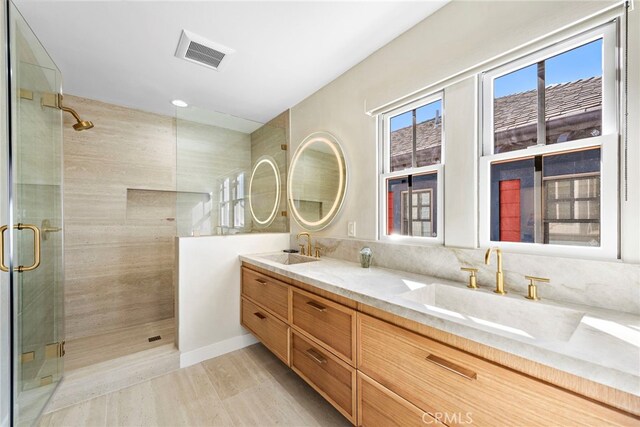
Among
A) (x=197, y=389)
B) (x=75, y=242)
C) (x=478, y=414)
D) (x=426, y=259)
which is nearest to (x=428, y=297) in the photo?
(x=426, y=259)

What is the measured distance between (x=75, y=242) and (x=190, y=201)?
1.31 m

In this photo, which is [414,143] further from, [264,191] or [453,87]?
[264,191]

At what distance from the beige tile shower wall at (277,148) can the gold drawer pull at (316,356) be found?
145cm

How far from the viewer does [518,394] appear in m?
0.75

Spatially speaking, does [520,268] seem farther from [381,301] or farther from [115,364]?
[115,364]

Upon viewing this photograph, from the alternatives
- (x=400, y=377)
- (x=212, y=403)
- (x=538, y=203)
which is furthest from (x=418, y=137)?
(x=212, y=403)

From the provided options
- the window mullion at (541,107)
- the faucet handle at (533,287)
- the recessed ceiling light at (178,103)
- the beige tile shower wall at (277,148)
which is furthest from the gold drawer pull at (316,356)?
the recessed ceiling light at (178,103)

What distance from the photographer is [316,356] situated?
1.49 meters

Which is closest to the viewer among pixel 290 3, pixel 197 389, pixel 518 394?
pixel 518 394

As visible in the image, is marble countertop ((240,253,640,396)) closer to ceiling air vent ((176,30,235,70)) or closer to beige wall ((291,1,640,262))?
beige wall ((291,1,640,262))

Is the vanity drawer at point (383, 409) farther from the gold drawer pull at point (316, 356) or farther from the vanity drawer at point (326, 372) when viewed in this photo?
the gold drawer pull at point (316, 356)

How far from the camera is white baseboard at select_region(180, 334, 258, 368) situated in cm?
211

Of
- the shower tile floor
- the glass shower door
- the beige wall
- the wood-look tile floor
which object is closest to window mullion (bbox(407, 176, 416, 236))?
the beige wall

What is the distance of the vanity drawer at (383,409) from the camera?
39.3 inches
